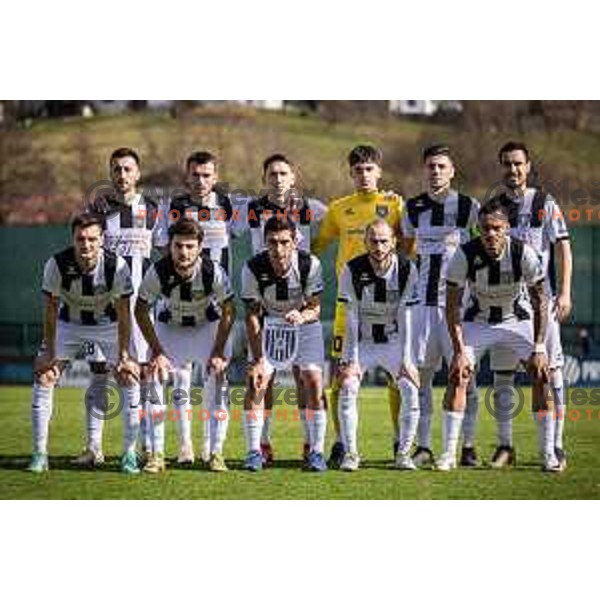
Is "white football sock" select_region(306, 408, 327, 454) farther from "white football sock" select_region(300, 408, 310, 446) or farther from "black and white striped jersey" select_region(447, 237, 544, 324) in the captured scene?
"black and white striped jersey" select_region(447, 237, 544, 324)

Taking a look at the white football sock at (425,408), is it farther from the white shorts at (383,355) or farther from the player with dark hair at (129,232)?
the player with dark hair at (129,232)

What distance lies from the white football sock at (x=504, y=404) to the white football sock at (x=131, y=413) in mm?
1950

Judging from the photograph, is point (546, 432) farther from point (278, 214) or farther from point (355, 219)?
point (278, 214)

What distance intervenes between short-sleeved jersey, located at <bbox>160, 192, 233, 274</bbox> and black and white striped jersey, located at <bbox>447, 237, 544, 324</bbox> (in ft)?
4.10

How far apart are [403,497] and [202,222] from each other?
A: 6.16 ft

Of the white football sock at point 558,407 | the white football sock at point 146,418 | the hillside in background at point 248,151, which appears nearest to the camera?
the white football sock at point 146,418

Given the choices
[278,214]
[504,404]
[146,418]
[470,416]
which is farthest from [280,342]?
[504,404]

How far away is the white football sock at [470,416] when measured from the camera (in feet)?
25.6

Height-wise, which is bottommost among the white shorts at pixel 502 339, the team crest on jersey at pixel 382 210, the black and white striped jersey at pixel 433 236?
the white shorts at pixel 502 339

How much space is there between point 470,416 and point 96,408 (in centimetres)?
205

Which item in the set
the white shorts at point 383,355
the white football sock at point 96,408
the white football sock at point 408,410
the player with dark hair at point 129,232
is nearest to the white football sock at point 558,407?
the white football sock at point 408,410

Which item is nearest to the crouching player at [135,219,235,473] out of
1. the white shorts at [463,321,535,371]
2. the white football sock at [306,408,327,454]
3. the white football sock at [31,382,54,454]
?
the white football sock at [306,408,327,454]
